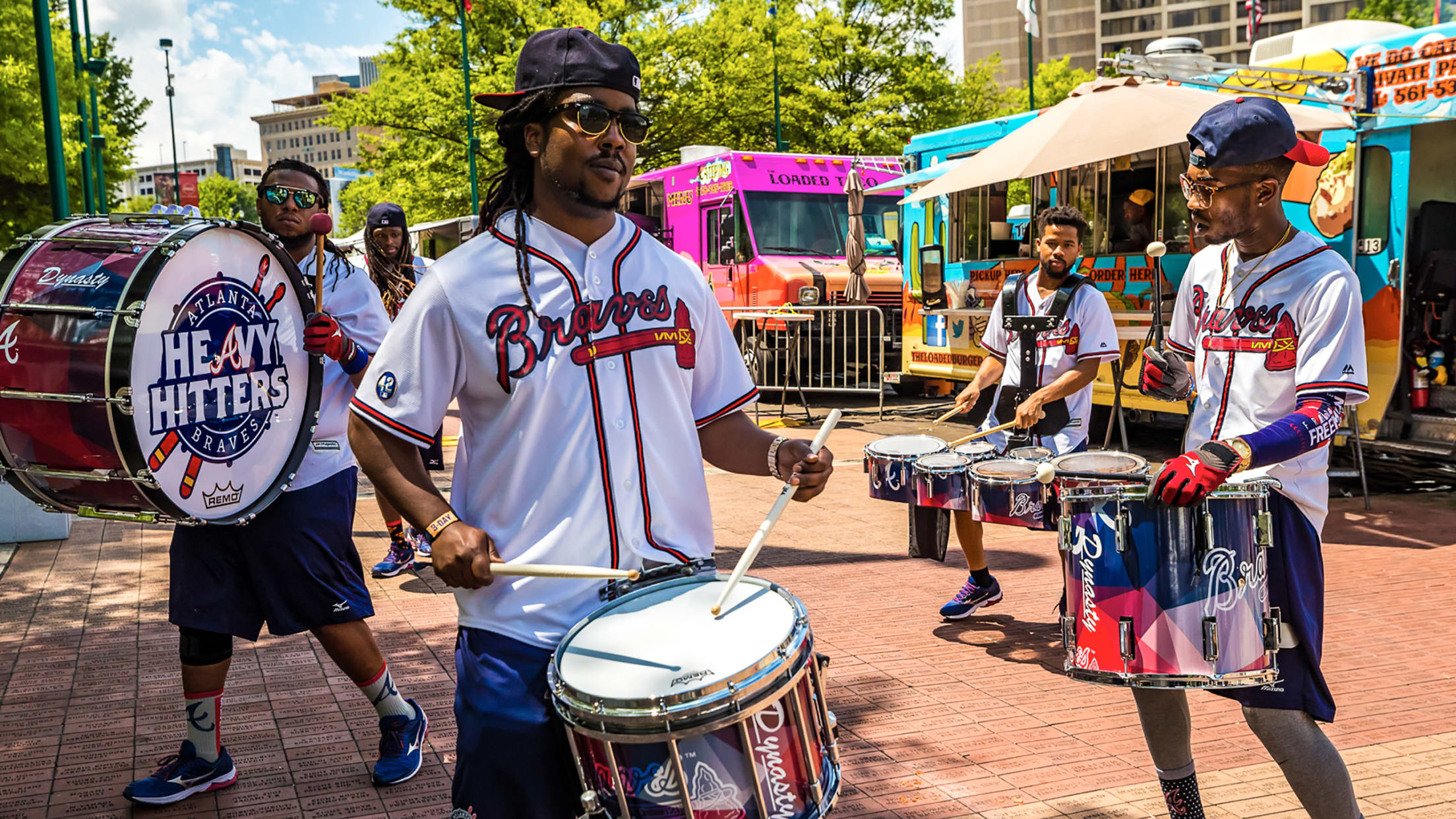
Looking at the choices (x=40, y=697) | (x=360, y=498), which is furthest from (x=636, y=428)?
(x=360, y=498)

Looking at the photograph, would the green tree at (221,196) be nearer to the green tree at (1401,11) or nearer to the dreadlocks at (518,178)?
the green tree at (1401,11)

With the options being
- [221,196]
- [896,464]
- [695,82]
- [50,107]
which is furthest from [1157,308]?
[221,196]

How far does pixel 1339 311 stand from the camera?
9.98ft

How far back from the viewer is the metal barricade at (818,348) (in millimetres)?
15719

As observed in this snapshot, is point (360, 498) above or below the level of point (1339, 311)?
below

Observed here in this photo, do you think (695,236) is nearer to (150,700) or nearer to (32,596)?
(32,596)

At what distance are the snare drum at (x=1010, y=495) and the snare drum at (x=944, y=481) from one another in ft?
0.44

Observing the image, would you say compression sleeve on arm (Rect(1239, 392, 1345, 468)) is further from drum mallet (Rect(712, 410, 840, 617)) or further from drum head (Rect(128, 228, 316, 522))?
drum head (Rect(128, 228, 316, 522))

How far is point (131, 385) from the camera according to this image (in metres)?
3.56

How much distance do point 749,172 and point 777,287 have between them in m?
1.81

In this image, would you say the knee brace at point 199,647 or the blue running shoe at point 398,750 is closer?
the knee brace at point 199,647

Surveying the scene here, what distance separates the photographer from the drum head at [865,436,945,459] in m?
5.87

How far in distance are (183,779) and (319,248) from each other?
1.86 meters

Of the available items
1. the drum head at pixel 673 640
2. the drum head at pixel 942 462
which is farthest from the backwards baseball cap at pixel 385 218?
the drum head at pixel 673 640
